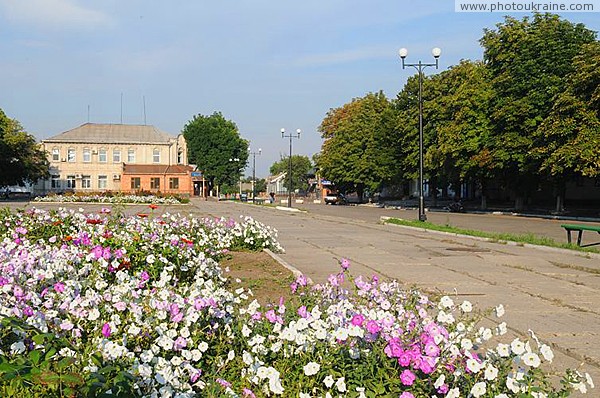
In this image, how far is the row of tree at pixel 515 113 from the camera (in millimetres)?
32250

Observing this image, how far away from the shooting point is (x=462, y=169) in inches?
1756

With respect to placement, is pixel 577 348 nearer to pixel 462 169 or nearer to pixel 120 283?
pixel 120 283

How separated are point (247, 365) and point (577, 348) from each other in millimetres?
4036

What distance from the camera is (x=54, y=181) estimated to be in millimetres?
89500

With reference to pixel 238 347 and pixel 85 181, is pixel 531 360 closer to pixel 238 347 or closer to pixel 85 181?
pixel 238 347

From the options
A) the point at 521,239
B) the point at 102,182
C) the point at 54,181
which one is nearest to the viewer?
the point at 521,239

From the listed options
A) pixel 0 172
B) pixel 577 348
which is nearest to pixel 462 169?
pixel 577 348

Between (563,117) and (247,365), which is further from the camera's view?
(563,117)

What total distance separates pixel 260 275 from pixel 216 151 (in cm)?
9104

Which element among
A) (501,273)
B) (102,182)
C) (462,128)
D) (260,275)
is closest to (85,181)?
(102,182)

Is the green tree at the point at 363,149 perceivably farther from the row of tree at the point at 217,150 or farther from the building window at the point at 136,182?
the building window at the point at 136,182

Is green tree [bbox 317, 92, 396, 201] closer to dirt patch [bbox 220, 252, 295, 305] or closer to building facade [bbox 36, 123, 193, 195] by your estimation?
building facade [bbox 36, 123, 193, 195]

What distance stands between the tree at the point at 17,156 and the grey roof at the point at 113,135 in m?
9.31

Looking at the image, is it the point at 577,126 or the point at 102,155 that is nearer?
the point at 577,126
